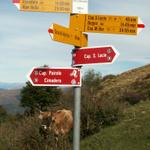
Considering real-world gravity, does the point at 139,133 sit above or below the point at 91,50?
below

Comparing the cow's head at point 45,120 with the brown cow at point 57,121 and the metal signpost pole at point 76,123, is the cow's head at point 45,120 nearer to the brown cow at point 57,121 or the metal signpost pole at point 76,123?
the brown cow at point 57,121

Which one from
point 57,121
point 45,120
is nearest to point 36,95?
point 57,121

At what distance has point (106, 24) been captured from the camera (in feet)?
24.5

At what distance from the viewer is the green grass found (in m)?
16.0

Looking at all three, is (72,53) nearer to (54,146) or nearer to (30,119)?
(54,146)

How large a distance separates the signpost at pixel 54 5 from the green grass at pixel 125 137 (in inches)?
352

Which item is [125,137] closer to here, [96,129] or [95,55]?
[96,129]

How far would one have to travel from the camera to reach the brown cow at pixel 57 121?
15.4 metres

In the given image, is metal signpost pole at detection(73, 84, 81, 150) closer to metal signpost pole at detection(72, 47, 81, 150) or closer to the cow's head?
metal signpost pole at detection(72, 47, 81, 150)

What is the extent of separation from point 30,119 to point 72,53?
8.96 meters

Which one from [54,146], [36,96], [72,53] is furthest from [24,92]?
[72,53]

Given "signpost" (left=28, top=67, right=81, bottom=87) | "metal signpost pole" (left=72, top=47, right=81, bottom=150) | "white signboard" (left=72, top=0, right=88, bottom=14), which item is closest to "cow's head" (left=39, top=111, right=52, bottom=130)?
"signpost" (left=28, top=67, right=81, bottom=87)

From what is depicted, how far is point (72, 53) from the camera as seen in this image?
7.43 metres

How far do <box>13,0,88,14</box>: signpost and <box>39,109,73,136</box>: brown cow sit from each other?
747cm
